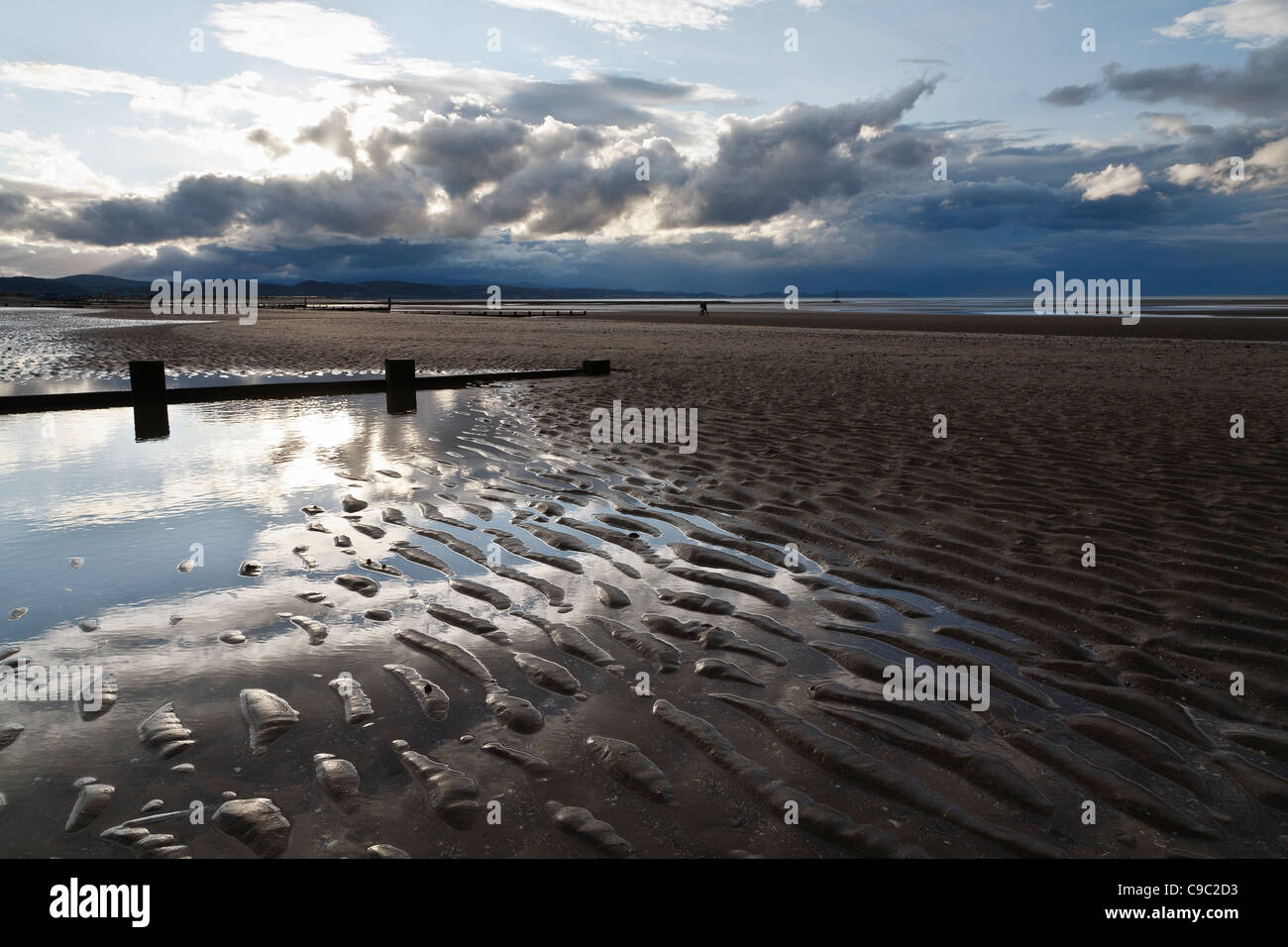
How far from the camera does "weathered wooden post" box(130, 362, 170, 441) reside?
11828 millimetres

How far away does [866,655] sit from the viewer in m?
4.25

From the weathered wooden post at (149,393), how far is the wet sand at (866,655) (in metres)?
5.64

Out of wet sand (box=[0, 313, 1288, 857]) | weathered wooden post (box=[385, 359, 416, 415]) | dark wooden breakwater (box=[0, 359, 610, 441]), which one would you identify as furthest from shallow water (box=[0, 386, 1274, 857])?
weathered wooden post (box=[385, 359, 416, 415])

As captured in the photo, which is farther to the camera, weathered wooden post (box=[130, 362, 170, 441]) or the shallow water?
weathered wooden post (box=[130, 362, 170, 441])

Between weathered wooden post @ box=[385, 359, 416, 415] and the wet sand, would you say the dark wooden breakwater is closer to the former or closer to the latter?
weathered wooden post @ box=[385, 359, 416, 415]

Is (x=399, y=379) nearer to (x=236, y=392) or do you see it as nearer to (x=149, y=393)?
(x=236, y=392)

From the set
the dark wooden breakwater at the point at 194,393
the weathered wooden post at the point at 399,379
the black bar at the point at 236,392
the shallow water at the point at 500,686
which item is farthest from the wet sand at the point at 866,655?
the black bar at the point at 236,392

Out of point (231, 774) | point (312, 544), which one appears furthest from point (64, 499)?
point (231, 774)

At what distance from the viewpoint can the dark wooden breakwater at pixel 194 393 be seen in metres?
12.0

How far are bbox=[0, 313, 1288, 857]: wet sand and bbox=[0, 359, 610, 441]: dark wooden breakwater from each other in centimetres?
523

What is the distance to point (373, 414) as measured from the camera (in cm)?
1256
